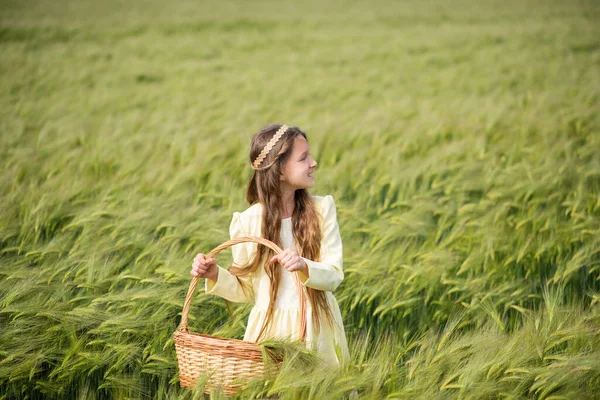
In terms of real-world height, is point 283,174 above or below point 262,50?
below

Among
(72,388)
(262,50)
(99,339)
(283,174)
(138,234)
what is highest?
(262,50)

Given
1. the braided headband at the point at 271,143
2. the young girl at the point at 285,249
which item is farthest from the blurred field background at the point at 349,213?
the braided headband at the point at 271,143

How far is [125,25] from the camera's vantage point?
11.5 metres

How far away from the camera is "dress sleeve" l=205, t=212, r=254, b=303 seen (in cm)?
221

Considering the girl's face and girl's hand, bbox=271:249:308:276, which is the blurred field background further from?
the girl's face

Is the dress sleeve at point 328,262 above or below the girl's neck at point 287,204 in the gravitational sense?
below

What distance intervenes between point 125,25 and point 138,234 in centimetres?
959

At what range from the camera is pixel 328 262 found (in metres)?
2.12

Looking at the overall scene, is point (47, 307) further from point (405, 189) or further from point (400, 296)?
point (405, 189)

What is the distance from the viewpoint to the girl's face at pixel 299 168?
2146 millimetres

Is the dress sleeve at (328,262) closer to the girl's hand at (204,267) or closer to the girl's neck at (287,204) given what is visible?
the girl's neck at (287,204)

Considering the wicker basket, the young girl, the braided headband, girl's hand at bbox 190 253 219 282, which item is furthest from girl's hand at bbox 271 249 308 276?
the braided headband

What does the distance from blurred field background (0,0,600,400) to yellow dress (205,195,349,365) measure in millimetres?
123

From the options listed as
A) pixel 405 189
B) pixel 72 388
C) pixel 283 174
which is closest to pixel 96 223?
pixel 72 388
